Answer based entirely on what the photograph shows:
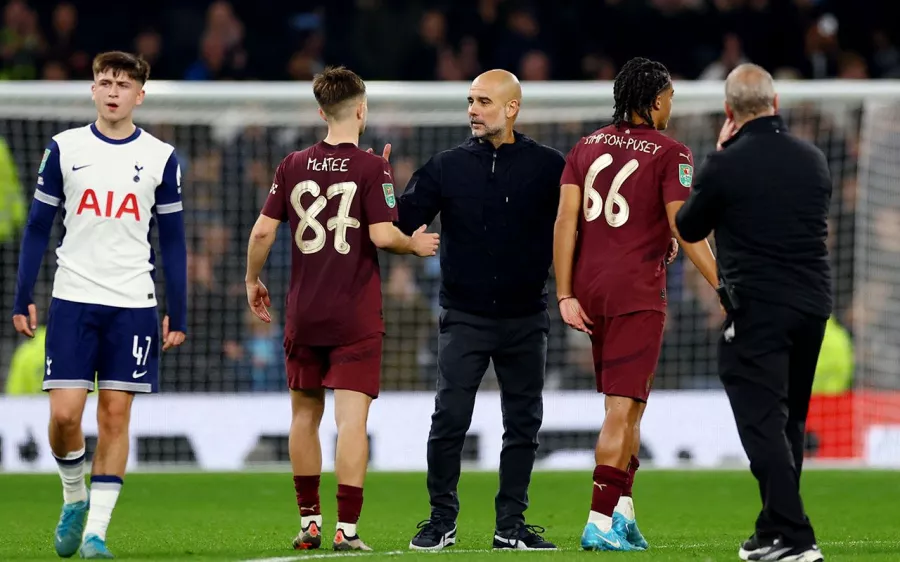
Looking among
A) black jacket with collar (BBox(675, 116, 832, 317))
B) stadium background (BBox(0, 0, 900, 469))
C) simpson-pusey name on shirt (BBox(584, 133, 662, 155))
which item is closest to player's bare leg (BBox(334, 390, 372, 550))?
simpson-pusey name on shirt (BBox(584, 133, 662, 155))

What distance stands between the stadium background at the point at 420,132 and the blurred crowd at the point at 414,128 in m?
0.02

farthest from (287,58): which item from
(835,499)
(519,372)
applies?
(519,372)

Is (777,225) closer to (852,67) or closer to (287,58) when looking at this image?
(852,67)

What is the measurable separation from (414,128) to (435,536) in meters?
8.36

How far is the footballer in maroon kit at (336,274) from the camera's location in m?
7.01

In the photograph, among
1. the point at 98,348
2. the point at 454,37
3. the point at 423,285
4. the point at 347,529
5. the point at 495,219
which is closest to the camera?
the point at 98,348

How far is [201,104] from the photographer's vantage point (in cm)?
1388

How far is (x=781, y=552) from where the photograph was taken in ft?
19.7

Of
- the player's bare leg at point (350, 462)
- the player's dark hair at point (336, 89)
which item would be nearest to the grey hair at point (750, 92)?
the player's dark hair at point (336, 89)

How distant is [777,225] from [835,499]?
4.58m

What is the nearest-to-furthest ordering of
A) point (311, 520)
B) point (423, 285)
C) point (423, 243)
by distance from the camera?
point (311, 520) < point (423, 243) < point (423, 285)

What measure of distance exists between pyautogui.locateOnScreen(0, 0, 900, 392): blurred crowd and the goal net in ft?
0.07

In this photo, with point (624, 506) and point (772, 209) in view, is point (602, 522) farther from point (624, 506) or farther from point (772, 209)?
point (772, 209)

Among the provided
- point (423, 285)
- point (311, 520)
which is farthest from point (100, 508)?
point (423, 285)
